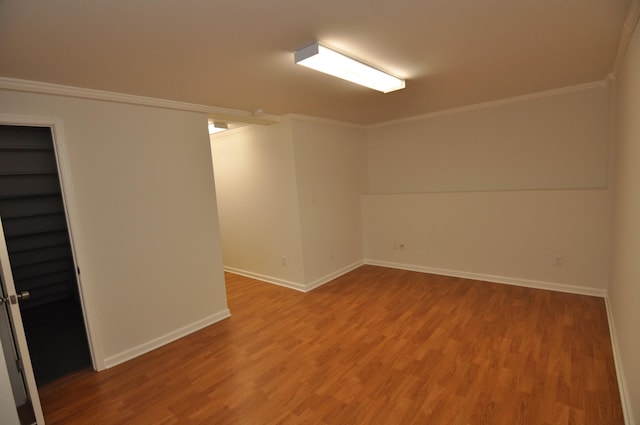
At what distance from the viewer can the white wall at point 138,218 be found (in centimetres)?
248

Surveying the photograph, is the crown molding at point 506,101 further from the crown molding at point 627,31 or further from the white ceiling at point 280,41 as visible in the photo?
the crown molding at point 627,31

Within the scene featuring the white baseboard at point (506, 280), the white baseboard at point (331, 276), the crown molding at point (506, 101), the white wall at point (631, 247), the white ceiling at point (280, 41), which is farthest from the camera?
the white baseboard at point (331, 276)

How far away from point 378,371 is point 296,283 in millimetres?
2051

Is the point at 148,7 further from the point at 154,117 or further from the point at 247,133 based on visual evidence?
the point at 247,133

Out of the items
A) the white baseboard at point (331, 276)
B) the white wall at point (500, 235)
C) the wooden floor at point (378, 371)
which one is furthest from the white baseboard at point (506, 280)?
the white baseboard at point (331, 276)

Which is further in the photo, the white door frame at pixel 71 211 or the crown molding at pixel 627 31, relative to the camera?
the white door frame at pixel 71 211

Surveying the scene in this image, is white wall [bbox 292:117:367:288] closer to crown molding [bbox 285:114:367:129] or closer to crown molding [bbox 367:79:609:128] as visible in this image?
crown molding [bbox 285:114:367:129]

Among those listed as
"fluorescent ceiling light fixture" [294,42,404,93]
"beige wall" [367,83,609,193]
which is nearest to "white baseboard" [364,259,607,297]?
"beige wall" [367,83,609,193]

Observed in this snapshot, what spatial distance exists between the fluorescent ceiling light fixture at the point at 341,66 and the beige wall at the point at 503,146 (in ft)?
6.53

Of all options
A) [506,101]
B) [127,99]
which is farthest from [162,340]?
[506,101]

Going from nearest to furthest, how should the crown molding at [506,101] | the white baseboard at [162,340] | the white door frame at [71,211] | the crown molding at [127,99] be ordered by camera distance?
1. the crown molding at [127,99]
2. the white door frame at [71,211]
3. the white baseboard at [162,340]
4. the crown molding at [506,101]

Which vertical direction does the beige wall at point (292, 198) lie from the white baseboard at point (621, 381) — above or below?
above

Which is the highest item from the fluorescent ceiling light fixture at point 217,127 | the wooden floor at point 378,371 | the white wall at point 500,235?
the fluorescent ceiling light fixture at point 217,127

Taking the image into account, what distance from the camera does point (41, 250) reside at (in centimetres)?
325
